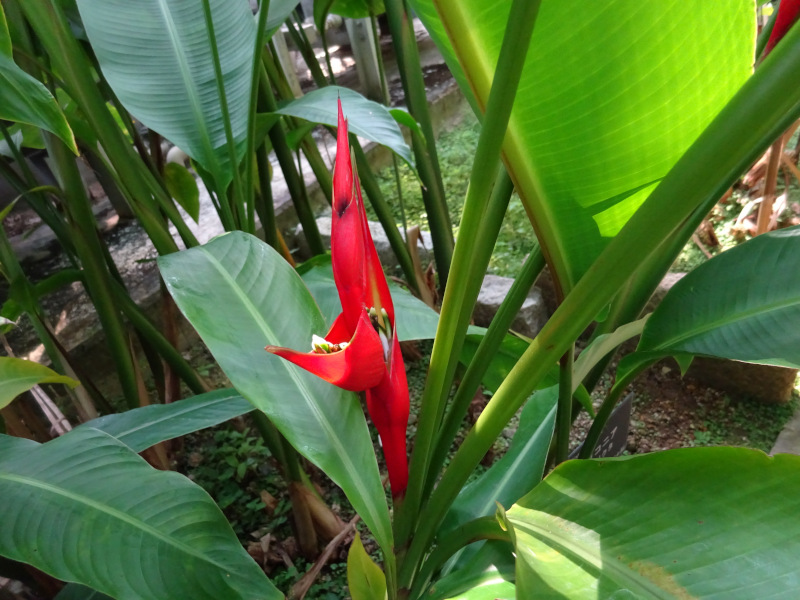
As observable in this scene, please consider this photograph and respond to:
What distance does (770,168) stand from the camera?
113 cm

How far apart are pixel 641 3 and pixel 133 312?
0.68 metres

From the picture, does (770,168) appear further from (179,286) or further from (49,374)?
(49,374)

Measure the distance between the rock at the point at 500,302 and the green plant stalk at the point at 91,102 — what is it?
742mm

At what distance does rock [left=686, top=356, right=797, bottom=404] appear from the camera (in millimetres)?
1052

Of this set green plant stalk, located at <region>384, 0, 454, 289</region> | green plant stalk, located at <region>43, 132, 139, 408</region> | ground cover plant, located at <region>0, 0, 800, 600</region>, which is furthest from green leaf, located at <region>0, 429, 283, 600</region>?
green plant stalk, located at <region>384, 0, 454, 289</region>

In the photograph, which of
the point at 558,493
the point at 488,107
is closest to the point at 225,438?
the point at 558,493

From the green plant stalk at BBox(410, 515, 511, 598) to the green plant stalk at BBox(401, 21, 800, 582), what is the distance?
48mm

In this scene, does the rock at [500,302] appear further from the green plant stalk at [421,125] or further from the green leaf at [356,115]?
the green leaf at [356,115]

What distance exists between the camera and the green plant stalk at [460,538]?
14.7 inches

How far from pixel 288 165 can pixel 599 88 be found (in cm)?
60

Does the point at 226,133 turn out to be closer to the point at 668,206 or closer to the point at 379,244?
the point at 668,206

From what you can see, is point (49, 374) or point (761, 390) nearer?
point (49, 374)

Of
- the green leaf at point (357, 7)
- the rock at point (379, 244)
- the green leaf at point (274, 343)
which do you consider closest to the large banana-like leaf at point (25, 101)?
the green leaf at point (274, 343)

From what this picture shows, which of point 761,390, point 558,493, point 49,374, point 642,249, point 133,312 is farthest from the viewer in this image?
point 761,390
